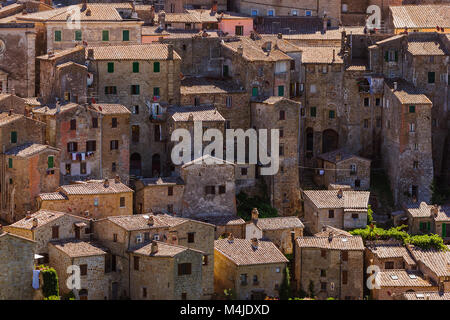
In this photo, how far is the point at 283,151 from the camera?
9094 cm

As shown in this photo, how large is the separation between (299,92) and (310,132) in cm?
283

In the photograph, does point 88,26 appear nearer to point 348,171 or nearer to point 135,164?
point 135,164

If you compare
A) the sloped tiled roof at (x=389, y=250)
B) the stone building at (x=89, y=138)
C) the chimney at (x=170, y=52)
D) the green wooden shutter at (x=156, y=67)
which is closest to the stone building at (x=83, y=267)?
the stone building at (x=89, y=138)

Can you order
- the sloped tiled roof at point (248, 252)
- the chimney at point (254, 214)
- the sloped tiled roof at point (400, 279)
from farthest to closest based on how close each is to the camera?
the chimney at point (254, 214) < the sloped tiled roof at point (400, 279) < the sloped tiled roof at point (248, 252)

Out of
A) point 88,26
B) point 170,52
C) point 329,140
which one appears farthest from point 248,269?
point 88,26

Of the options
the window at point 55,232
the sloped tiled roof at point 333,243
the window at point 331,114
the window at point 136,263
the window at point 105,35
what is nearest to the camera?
the window at point 136,263

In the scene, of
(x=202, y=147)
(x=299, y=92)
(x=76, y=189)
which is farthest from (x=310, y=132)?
(x=76, y=189)

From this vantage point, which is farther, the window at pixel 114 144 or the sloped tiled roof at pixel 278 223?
the window at pixel 114 144

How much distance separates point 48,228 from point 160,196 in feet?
26.3

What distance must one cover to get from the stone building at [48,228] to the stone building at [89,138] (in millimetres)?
4885

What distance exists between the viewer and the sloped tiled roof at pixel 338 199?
8931cm

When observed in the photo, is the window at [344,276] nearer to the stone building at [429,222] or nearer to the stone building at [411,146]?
the stone building at [429,222]

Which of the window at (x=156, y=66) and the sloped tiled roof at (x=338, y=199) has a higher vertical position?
the window at (x=156, y=66)

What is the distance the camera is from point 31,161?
83375mm
